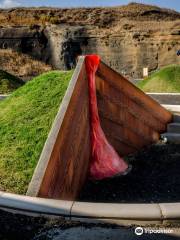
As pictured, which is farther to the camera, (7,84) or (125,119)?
(7,84)

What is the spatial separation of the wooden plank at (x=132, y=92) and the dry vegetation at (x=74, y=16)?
1341 inches

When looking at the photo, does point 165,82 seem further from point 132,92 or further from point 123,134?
point 123,134

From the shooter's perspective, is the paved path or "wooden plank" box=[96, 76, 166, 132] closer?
the paved path

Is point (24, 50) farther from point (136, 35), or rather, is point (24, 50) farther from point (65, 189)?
point (65, 189)

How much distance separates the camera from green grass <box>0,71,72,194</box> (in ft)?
18.8

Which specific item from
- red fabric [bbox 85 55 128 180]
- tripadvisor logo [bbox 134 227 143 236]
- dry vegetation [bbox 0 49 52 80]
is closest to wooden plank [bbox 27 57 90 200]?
red fabric [bbox 85 55 128 180]

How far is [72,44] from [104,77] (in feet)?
106

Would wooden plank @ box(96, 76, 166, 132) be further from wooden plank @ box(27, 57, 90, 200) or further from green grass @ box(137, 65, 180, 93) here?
green grass @ box(137, 65, 180, 93)

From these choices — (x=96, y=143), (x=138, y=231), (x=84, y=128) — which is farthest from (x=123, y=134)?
(x=138, y=231)

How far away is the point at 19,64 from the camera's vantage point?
1547 inches

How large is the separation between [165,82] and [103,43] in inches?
892

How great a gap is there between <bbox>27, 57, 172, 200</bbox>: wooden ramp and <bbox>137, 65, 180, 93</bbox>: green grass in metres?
7.56

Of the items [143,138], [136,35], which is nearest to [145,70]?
[136,35]

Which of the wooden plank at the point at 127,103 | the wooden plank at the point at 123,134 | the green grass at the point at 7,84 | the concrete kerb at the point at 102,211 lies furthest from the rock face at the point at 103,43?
the concrete kerb at the point at 102,211
